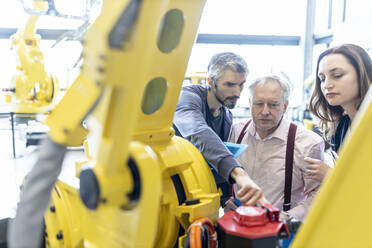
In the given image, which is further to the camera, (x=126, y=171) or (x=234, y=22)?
(x=234, y=22)

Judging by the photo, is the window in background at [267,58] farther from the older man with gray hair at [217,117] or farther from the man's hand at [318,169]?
the man's hand at [318,169]

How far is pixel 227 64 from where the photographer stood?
2045 millimetres

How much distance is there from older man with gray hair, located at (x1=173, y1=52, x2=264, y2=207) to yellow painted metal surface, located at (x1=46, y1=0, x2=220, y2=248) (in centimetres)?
16

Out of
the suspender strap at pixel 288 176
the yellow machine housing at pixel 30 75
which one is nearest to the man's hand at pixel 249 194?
the suspender strap at pixel 288 176

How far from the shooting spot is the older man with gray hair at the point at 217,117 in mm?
1342

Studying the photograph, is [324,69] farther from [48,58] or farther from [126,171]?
[48,58]

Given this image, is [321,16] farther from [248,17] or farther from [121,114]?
[121,114]

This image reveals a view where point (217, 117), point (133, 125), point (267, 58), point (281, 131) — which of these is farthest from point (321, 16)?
point (133, 125)

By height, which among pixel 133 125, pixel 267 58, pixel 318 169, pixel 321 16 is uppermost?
pixel 321 16

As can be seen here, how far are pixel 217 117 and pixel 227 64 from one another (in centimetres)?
36

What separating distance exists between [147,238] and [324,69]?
144 cm

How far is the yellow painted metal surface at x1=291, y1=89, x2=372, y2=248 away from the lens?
700mm

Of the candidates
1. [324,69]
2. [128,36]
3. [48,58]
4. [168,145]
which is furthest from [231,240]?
[48,58]

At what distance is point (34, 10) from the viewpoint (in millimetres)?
3324
